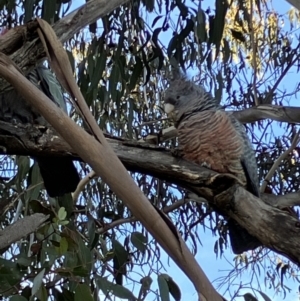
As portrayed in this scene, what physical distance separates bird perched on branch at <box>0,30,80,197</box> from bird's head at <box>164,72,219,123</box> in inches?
13.5

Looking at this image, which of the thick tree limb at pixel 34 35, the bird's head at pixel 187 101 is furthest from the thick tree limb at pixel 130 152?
the bird's head at pixel 187 101

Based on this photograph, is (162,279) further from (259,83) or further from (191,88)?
(259,83)

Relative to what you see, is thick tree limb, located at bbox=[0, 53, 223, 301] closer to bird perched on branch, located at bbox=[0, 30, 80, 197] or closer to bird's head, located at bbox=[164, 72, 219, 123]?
bird perched on branch, located at bbox=[0, 30, 80, 197]

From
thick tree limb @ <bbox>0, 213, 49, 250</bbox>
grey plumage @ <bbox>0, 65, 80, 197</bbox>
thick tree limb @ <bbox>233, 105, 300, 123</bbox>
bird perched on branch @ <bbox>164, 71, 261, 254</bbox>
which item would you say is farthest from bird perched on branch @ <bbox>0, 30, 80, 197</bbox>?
thick tree limb @ <bbox>233, 105, 300, 123</bbox>

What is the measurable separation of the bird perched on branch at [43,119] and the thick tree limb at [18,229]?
0.20 metres

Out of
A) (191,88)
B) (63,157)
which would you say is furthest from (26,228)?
(191,88)

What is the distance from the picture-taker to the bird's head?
5.91 ft

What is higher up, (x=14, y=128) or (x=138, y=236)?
(x=14, y=128)

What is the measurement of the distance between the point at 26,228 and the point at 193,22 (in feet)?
3.46

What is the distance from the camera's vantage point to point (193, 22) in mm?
2076

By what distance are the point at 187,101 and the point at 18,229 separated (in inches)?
28.6

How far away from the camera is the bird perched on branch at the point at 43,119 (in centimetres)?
156

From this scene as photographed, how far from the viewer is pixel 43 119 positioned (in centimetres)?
190

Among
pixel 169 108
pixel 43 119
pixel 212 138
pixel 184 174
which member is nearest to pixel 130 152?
pixel 184 174
